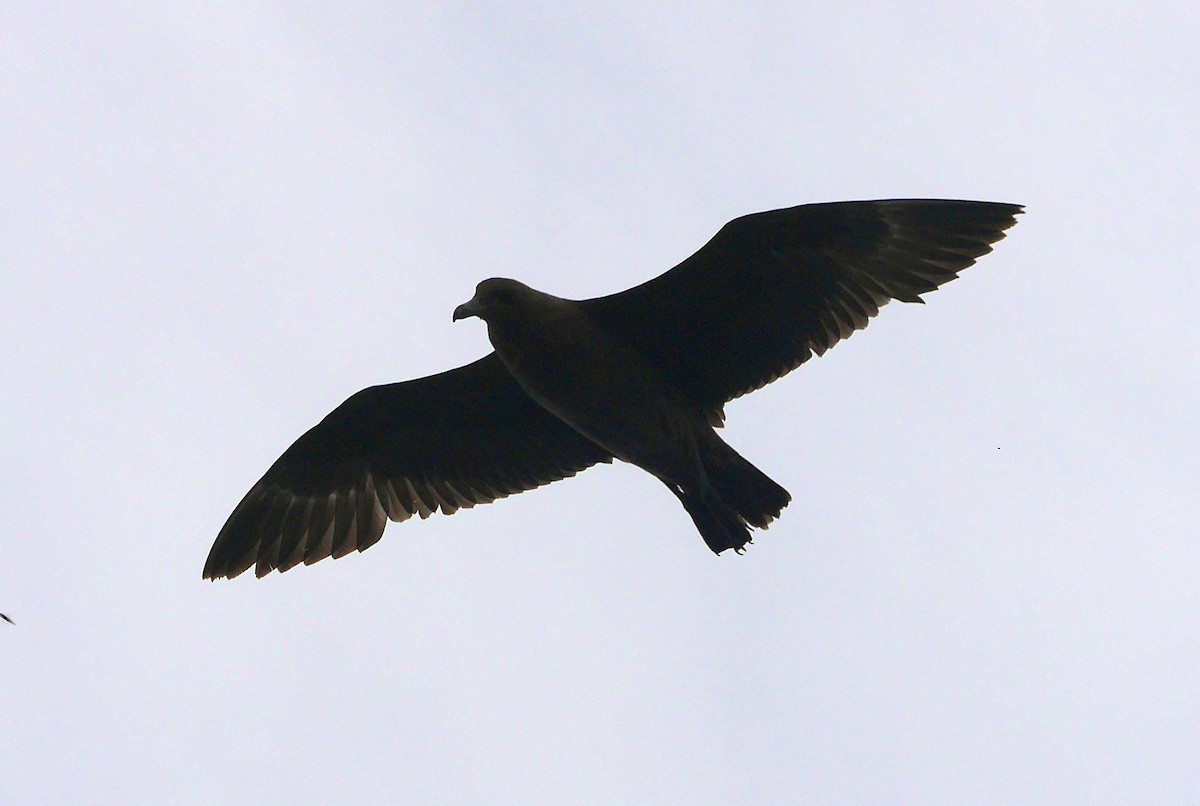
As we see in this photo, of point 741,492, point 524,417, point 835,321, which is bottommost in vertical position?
point 741,492

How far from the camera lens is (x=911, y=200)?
628cm

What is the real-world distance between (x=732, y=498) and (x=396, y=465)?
6.26 feet

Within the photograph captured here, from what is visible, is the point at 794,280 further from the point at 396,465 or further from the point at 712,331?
the point at 396,465

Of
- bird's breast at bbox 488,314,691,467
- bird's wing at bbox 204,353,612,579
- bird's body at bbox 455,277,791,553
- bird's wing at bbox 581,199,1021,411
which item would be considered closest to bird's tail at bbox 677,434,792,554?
bird's body at bbox 455,277,791,553

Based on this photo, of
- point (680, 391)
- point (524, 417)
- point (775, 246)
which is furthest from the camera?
point (524, 417)

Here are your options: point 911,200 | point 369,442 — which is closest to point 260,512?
point 369,442

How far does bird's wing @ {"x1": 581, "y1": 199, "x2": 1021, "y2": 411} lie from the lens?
20.3 feet

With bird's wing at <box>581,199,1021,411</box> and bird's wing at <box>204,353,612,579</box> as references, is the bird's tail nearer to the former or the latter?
bird's wing at <box>581,199,1021,411</box>

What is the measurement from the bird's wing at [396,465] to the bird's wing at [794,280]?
0.84 metres

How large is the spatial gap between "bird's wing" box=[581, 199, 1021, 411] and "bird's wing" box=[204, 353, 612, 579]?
0.84 meters

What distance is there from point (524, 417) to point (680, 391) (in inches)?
35.5

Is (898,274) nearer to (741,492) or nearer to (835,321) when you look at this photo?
(835,321)

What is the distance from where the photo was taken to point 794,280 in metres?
6.31

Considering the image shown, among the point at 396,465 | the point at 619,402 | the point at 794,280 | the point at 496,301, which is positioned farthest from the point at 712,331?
the point at 396,465
